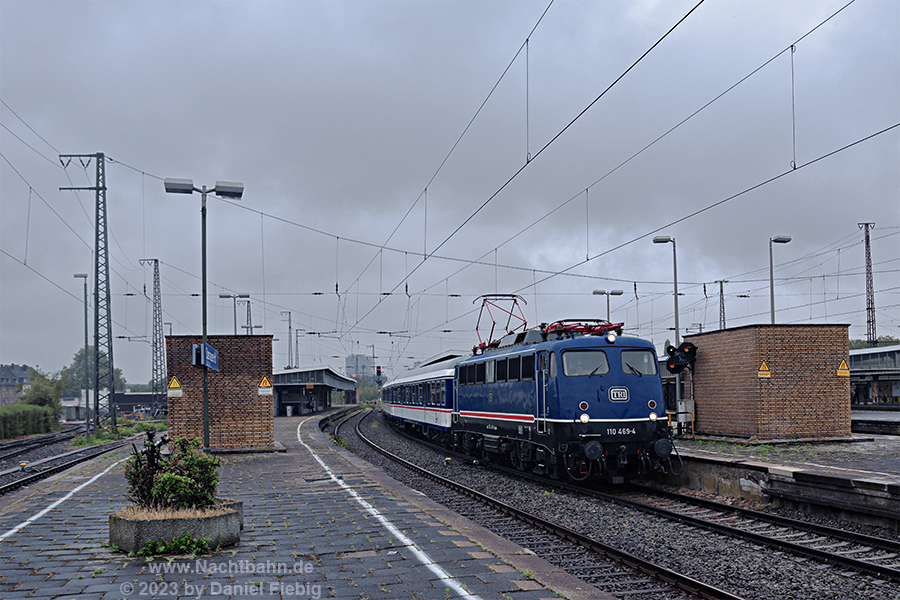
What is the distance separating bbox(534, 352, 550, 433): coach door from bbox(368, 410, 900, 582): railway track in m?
2.15

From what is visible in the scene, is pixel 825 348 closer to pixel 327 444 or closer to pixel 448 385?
pixel 448 385

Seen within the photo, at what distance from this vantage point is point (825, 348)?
2025 centimetres

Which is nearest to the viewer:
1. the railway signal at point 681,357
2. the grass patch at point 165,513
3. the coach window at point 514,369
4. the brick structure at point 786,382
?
the grass patch at point 165,513

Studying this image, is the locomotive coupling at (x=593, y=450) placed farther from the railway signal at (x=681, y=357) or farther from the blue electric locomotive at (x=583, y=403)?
the railway signal at (x=681, y=357)

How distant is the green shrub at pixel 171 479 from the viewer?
868 centimetres

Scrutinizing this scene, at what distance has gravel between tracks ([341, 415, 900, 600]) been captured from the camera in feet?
24.8

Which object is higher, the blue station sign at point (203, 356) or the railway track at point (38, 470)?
the blue station sign at point (203, 356)

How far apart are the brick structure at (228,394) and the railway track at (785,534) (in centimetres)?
1334

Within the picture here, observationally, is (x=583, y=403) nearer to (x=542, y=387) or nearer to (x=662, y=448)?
(x=542, y=387)

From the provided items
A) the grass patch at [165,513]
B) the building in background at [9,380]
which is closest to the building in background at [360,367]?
the building in background at [9,380]

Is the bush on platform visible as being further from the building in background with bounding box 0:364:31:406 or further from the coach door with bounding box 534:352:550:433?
the building in background with bounding box 0:364:31:406

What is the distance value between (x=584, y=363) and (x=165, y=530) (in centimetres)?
910
